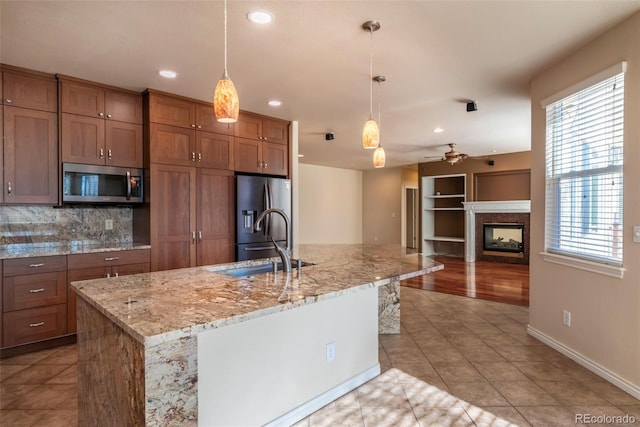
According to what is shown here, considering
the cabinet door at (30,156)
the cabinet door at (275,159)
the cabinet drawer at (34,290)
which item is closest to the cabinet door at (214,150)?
the cabinet door at (275,159)

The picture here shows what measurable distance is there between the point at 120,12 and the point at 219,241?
8.17 ft

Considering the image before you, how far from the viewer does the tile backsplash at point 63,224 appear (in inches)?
130

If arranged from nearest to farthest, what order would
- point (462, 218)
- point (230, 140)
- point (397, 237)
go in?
point (230, 140) < point (462, 218) < point (397, 237)

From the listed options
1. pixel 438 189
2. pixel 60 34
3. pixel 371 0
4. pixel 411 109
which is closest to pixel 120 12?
pixel 60 34

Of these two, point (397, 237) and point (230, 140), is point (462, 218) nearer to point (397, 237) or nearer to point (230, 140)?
point (397, 237)

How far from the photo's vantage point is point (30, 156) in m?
3.14

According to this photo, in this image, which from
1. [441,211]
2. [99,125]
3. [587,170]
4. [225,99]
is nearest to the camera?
[225,99]

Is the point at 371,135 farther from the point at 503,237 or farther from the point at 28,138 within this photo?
the point at 503,237

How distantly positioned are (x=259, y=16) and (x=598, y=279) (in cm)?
302

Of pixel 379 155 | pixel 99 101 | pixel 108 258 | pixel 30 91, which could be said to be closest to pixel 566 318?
pixel 379 155

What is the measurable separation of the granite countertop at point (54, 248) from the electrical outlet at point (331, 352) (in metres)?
2.32

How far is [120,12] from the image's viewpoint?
2.19 metres

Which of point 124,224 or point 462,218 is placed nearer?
point 124,224

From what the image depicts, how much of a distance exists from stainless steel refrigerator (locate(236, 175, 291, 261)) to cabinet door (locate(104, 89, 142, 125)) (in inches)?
49.7
